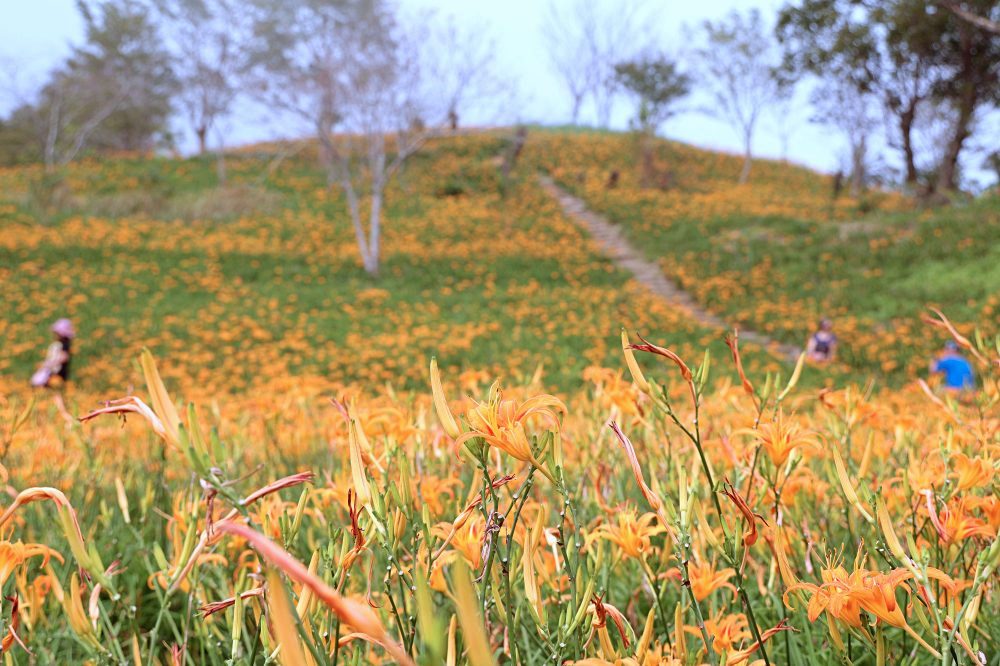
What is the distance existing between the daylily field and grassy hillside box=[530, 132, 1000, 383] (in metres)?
0.10

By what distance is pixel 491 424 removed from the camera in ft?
2.19

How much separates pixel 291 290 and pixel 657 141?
2155 cm

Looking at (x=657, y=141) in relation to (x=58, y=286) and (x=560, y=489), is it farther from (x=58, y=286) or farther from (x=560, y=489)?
(x=560, y=489)

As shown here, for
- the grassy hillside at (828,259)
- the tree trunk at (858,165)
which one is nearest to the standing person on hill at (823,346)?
the grassy hillside at (828,259)

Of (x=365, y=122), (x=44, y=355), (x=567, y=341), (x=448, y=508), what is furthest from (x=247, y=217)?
(x=448, y=508)

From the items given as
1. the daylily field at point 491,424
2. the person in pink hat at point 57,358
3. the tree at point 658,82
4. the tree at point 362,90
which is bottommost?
the person in pink hat at point 57,358

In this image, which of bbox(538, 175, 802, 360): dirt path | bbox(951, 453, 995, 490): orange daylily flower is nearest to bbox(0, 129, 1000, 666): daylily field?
bbox(951, 453, 995, 490): orange daylily flower

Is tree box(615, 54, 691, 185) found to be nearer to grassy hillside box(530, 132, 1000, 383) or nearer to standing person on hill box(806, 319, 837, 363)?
grassy hillside box(530, 132, 1000, 383)

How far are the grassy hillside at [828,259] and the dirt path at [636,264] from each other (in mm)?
217

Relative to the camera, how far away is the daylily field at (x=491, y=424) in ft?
2.29

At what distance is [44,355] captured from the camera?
32.9ft

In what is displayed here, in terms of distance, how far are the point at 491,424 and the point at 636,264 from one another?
16793mm

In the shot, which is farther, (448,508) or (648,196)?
(648,196)

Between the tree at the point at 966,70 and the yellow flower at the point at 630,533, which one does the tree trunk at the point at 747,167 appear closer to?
the tree at the point at 966,70
